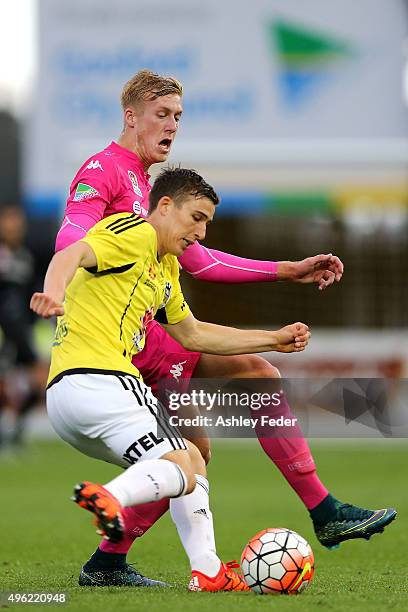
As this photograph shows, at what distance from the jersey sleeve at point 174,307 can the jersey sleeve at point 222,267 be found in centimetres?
57

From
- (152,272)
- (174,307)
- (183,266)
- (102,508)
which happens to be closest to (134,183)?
(183,266)

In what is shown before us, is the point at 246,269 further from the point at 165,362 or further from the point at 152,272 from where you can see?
the point at 152,272

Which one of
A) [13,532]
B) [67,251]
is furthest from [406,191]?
[67,251]

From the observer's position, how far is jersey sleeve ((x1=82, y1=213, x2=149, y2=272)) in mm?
5332

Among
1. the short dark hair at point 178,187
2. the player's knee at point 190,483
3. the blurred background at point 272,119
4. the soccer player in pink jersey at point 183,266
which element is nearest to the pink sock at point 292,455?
the soccer player in pink jersey at point 183,266

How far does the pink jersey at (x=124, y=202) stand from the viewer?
20.6 feet

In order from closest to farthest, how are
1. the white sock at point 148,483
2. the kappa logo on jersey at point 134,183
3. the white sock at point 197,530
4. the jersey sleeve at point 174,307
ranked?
the white sock at point 148,483 < the white sock at point 197,530 < the jersey sleeve at point 174,307 < the kappa logo on jersey at point 134,183

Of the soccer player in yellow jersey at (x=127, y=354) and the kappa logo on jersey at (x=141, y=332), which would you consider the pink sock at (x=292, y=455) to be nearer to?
the soccer player in yellow jersey at (x=127, y=354)

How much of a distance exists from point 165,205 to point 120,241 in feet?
1.06

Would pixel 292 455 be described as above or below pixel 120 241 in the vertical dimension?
below

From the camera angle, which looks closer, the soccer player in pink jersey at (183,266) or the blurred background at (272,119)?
the soccer player in pink jersey at (183,266)

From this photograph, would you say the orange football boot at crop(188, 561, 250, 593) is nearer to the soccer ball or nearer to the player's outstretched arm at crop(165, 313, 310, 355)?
the soccer ball

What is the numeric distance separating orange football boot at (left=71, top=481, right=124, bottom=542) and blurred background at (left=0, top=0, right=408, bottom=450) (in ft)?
46.1

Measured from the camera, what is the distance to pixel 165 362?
6324 millimetres
